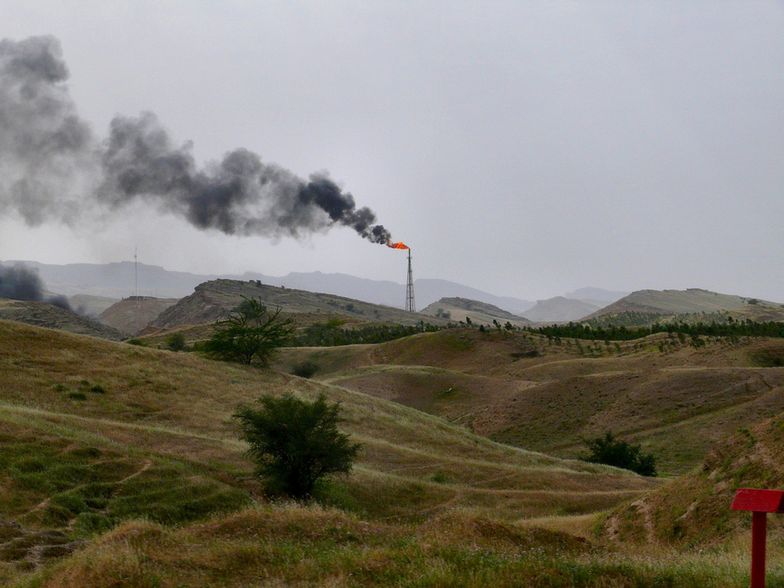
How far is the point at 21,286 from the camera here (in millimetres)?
167625

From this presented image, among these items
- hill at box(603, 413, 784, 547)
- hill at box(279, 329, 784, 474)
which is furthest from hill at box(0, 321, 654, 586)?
hill at box(279, 329, 784, 474)

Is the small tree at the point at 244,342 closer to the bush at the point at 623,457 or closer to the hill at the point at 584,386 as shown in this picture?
the hill at the point at 584,386

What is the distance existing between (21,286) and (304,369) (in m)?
109

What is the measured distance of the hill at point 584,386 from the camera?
50.8 m

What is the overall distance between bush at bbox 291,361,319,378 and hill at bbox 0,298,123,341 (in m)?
39.2

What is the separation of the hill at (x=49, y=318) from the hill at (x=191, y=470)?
7258 cm

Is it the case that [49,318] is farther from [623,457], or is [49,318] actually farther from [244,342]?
[623,457]

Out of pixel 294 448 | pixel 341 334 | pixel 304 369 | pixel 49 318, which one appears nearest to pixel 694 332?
pixel 304 369

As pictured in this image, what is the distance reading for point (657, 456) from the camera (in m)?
48.0

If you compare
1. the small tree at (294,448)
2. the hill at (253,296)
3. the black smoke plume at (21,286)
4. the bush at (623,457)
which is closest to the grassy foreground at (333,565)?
the small tree at (294,448)

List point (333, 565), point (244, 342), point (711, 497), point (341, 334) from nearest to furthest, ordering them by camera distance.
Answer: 1. point (333, 565)
2. point (711, 497)
3. point (244, 342)
4. point (341, 334)

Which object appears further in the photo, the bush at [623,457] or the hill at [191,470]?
the bush at [623,457]

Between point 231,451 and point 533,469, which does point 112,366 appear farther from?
point 533,469

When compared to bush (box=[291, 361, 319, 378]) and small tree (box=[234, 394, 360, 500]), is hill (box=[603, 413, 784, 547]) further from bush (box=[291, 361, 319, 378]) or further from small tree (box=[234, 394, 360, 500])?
bush (box=[291, 361, 319, 378])
